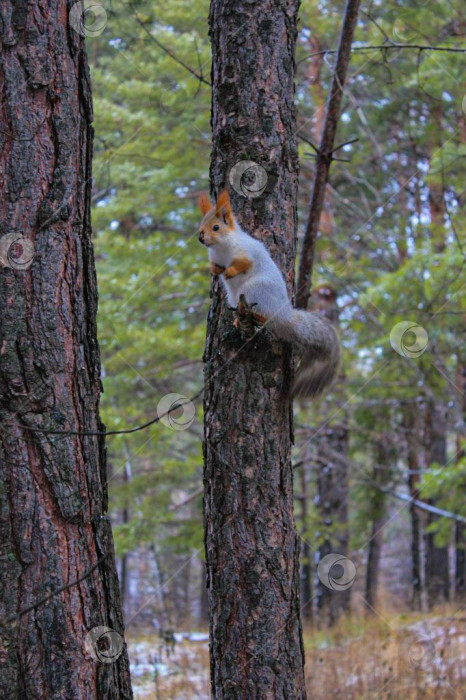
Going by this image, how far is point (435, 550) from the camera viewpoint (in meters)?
11.0

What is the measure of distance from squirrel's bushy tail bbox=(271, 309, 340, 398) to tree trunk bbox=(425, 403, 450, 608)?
767 cm

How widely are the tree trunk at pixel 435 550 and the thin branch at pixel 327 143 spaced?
6.75m

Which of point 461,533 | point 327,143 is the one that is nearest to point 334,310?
point 461,533

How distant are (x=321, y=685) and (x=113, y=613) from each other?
Answer: 347 cm

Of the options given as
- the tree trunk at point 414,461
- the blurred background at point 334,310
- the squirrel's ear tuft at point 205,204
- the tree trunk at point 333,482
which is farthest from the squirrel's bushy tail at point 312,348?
the tree trunk at point 414,461

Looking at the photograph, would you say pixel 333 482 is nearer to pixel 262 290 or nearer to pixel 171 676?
pixel 171 676

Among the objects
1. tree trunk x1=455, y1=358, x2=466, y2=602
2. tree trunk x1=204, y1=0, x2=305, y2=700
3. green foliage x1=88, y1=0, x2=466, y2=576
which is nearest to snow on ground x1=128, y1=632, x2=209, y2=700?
green foliage x1=88, y1=0, x2=466, y2=576

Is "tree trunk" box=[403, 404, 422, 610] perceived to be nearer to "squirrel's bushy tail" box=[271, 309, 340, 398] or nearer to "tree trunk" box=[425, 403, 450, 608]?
"tree trunk" box=[425, 403, 450, 608]

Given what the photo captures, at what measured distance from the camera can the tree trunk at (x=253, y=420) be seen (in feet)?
6.77

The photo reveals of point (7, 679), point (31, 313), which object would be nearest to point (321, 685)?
point (7, 679)

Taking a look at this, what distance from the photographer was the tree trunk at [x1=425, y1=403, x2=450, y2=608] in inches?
394

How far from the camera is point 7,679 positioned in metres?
1.78

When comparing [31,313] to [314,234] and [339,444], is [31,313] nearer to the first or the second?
[314,234]

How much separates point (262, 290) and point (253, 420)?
1.32 ft
